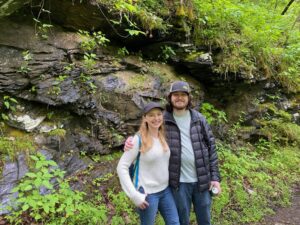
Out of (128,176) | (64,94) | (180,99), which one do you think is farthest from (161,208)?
(64,94)

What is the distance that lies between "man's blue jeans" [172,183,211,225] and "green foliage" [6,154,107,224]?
1604mm

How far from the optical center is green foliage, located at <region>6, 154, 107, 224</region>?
4.33 m

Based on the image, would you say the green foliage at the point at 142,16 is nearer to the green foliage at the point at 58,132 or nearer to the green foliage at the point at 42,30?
the green foliage at the point at 42,30

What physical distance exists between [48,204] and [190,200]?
1993 mm

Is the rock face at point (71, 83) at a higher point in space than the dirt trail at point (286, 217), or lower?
higher

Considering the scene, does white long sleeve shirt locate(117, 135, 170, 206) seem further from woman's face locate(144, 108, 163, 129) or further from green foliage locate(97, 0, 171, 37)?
green foliage locate(97, 0, 171, 37)

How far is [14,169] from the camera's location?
491 cm

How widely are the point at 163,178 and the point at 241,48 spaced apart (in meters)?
6.36

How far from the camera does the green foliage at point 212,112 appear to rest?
8.41 meters

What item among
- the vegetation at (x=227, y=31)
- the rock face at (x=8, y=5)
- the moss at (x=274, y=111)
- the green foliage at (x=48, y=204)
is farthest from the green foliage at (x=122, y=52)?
the moss at (x=274, y=111)

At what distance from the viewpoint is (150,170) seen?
3541mm

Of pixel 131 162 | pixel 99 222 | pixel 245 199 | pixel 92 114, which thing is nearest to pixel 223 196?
pixel 245 199

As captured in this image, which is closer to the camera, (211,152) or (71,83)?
(211,152)

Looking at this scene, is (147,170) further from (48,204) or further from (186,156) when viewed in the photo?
(48,204)
